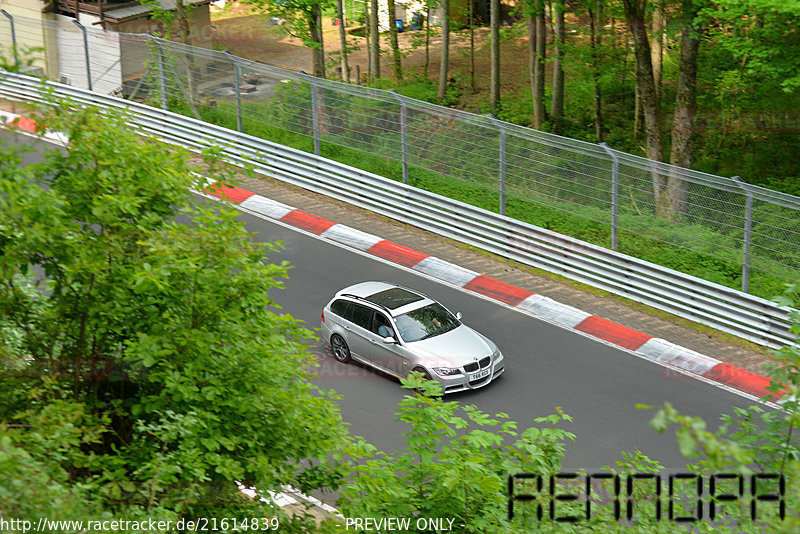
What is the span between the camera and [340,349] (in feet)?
48.1

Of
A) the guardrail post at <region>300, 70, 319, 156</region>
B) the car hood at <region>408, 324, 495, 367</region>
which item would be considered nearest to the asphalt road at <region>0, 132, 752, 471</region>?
the car hood at <region>408, 324, 495, 367</region>

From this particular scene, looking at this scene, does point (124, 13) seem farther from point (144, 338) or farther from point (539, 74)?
point (144, 338)

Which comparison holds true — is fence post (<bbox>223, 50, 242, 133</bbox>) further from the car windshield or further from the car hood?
the car hood

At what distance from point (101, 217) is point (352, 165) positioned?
1364 centimetres

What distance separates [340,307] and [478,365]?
8.84ft

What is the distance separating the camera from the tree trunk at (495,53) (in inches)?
950

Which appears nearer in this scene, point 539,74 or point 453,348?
point 453,348

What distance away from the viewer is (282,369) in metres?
7.58

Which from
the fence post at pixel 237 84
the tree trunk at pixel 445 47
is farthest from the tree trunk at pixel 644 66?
the fence post at pixel 237 84

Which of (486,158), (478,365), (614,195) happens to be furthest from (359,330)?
(614,195)

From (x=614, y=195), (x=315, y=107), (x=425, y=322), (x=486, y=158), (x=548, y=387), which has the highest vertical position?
(x=315, y=107)

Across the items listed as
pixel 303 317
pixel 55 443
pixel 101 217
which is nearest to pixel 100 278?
pixel 101 217

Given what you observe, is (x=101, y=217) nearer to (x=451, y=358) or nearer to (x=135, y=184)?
(x=135, y=184)

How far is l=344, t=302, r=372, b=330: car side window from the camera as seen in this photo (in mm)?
14242
